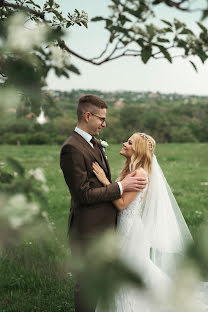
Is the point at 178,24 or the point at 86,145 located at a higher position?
the point at 178,24

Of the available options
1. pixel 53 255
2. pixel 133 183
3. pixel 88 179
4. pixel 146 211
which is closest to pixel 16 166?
pixel 53 255

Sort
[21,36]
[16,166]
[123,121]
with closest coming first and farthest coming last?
1. [21,36]
2. [16,166]
3. [123,121]

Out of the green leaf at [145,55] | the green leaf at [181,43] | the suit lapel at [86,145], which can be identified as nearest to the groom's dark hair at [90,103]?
the suit lapel at [86,145]

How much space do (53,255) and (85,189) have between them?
2.11 meters

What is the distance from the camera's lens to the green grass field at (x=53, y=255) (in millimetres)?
756

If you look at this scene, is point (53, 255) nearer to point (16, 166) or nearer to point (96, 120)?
point (16, 166)

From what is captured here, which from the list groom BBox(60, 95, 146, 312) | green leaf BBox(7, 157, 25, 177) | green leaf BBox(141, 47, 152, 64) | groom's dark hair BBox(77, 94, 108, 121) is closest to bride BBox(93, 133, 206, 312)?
groom BBox(60, 95, 146, 312)

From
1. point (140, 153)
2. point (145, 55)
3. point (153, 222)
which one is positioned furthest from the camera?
point (153, 222)

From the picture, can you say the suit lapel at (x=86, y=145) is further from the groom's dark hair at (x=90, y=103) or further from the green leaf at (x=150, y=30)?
the green leaf at (x=150, y=30)

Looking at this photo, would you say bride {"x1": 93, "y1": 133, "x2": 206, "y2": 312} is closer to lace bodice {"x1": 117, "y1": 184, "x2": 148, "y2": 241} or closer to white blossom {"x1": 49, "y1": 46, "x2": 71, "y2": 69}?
lace bodice {"x1": 117, "y1": 184, "x2": 148, "y2": 241}

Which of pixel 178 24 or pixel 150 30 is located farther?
pixel 178 24

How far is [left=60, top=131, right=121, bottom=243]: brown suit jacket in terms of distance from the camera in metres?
2.96

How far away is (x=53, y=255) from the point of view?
2.76ft

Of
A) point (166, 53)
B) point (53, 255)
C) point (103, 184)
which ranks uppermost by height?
point (166, 53)
